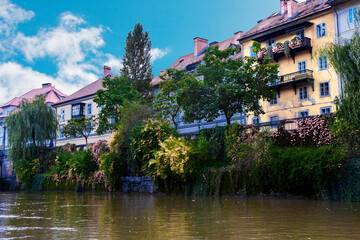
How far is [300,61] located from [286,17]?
5.02m

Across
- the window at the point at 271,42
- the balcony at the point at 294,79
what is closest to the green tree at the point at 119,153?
the balcony at the point at 294,79

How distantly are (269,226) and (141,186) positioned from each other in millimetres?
18132

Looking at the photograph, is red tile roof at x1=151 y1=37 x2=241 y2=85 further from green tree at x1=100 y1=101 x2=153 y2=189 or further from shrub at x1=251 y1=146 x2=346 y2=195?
shrub at x1=251 y1=146 x2=346 y2=195

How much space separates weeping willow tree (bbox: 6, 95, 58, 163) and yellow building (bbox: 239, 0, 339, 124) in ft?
62.9

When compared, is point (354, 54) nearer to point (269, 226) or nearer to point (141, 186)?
point (269, 226)

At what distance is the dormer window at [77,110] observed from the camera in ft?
176

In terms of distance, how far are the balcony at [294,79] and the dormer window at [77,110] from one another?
97.7 feet

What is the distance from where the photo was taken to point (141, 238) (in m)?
6.37

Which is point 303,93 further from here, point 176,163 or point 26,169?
point 26,169

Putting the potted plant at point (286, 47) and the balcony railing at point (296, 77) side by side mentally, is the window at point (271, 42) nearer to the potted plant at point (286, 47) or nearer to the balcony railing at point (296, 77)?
the potted plant at point (286, 47)

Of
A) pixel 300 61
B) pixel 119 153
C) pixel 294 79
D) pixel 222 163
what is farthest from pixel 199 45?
pixel 222 163

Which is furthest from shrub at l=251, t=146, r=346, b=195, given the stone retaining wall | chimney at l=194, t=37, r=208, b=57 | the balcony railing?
chimney at l=194, t=37, r=208, b=57

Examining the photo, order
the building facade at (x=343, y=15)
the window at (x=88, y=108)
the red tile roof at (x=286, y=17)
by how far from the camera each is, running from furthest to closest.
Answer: the window at (x=88, y=108), the red tile roof at (x=286, y=17), the building facade at (x=343, y=15)

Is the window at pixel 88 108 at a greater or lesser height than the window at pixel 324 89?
greater
